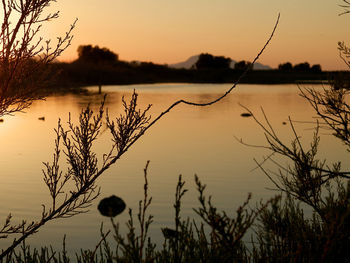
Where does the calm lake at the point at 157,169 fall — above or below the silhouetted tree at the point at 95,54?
below

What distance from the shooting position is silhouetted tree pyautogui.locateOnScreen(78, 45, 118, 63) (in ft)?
557

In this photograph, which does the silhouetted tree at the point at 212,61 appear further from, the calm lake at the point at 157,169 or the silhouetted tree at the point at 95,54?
the calm lake at the point at 157,169

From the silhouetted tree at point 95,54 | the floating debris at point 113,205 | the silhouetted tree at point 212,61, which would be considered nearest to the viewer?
the floating debris at point 113,205

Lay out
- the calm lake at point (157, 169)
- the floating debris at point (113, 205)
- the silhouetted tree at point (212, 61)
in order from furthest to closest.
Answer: the silhouetted tree at point (212, 61), the floating debris at point (113, 205), the calm lake at point (157, 169)

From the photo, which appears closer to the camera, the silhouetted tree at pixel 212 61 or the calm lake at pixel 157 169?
the calm lake at pixel 157 169

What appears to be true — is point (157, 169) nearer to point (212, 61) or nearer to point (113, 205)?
point (113, 205)

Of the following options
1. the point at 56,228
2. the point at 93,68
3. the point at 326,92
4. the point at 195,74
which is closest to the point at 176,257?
the point at 326,92

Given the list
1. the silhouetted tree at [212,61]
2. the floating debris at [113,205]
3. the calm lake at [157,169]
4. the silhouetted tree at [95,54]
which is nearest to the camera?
the calm lake at [157,169]

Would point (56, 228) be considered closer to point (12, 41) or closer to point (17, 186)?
point (17, 186)

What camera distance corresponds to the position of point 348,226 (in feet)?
24.4

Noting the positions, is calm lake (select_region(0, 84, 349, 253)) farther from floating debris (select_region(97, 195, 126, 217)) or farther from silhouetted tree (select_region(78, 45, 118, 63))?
silhouetted tree (select_region(78, 45, 118, 63))

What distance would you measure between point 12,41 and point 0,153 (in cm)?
2679

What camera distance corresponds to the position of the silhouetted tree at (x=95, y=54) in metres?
170

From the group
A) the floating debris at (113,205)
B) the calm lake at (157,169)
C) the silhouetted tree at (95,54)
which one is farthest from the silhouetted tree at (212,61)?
the floating debris at (113,205)
